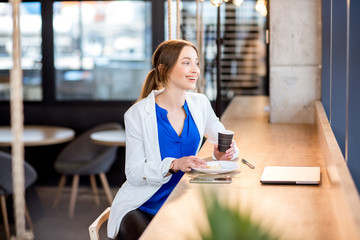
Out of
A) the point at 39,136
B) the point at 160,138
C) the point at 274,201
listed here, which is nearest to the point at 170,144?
the point at 160,138

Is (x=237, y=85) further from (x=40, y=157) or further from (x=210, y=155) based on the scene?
(x=210, y=155)

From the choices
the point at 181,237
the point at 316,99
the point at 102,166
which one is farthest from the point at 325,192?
the point at 102,166

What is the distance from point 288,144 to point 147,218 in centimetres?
113

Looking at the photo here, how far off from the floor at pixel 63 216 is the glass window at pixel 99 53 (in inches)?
55.5

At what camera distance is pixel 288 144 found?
325 centimetres

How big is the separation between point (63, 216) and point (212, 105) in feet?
7.43

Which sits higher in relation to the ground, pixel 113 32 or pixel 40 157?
pixel 113 32

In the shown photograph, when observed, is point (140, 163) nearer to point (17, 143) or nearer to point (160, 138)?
point (160, 138)

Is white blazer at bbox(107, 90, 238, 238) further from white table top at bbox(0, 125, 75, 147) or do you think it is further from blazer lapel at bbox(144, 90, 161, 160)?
white table top at bbox(0, 125, 75, 147)

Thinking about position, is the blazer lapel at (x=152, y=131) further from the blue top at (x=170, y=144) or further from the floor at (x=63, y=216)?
the floor at (x=63, y=216)

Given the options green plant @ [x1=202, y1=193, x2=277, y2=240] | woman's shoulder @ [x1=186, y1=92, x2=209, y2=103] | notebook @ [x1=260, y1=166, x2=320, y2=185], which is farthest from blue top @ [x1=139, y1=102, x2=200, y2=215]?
green plant @ [x1=202, y1=193, x2=277, y2=240]

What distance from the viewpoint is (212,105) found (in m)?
6.58

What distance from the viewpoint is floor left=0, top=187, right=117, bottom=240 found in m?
4.86

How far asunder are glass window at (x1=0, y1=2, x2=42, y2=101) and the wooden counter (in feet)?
14.5
